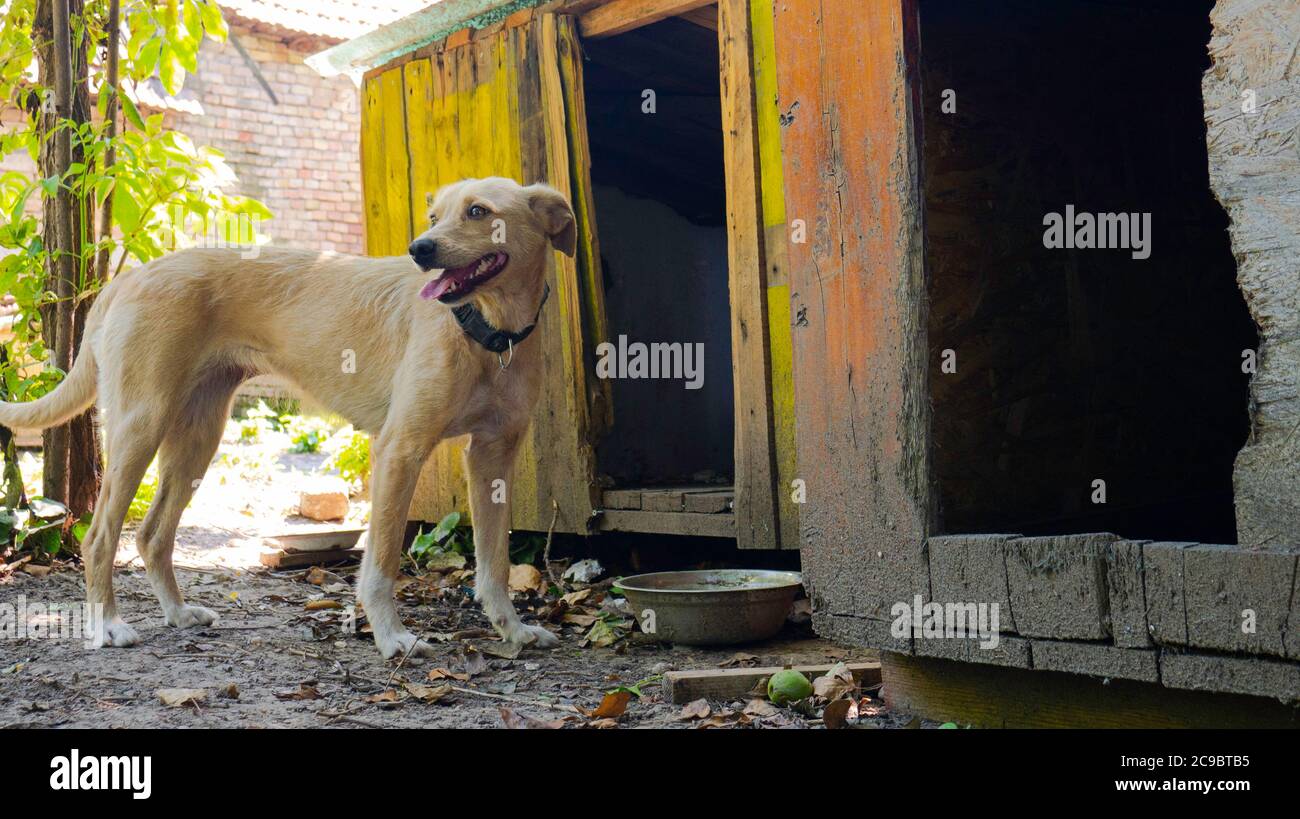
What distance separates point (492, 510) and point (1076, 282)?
283 cm

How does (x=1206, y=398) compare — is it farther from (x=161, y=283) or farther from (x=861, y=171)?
(x=161, y=283)

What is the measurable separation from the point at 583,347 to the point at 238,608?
2234 mm

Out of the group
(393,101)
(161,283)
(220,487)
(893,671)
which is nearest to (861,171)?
(893,671)

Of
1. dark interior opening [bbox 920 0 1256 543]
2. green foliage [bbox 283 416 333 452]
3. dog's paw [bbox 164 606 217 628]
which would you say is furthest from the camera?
green foliage [bbox 283 416 333 452]

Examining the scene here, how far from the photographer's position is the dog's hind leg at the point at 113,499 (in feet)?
15.2

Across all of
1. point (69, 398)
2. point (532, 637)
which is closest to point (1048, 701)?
point (532, 637)

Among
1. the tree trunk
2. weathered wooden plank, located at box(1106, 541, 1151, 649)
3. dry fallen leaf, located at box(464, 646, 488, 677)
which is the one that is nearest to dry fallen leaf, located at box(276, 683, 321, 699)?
dry fallen leaf, located at box(464, 646, 488, 677)

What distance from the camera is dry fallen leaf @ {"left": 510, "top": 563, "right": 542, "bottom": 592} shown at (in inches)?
237

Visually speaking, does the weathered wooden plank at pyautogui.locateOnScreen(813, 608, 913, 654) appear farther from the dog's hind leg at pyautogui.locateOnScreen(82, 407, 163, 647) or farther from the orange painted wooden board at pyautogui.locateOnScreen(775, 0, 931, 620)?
the dog's hind leg at pyautogui.locateOnScreen(82, 407, 163, 647)

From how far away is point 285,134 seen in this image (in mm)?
15516

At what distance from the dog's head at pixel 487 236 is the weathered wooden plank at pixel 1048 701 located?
2163 millimetres

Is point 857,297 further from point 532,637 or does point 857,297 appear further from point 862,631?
point 532,637

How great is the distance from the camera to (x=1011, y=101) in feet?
15.2

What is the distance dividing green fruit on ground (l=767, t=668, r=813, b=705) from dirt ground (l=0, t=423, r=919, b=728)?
5 centimetres
